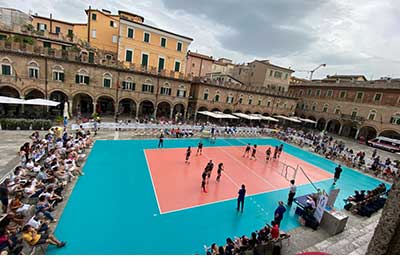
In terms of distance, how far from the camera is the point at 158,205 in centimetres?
980

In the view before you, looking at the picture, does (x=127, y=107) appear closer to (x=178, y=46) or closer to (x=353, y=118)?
(x=178, y=46)

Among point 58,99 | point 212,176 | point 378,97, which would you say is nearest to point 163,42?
point 58,99

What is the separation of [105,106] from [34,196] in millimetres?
25118

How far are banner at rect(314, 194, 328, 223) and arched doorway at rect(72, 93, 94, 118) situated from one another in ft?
93.4

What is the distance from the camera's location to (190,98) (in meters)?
34.1

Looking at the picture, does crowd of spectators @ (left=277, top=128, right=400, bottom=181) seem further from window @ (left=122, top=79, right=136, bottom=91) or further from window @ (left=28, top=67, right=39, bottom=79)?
window @ (left=28, top=67, right=39, bottom=79)

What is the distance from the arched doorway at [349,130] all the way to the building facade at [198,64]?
93.0 ft

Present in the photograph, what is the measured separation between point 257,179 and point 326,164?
10.4 metres

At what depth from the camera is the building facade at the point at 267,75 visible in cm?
4128
